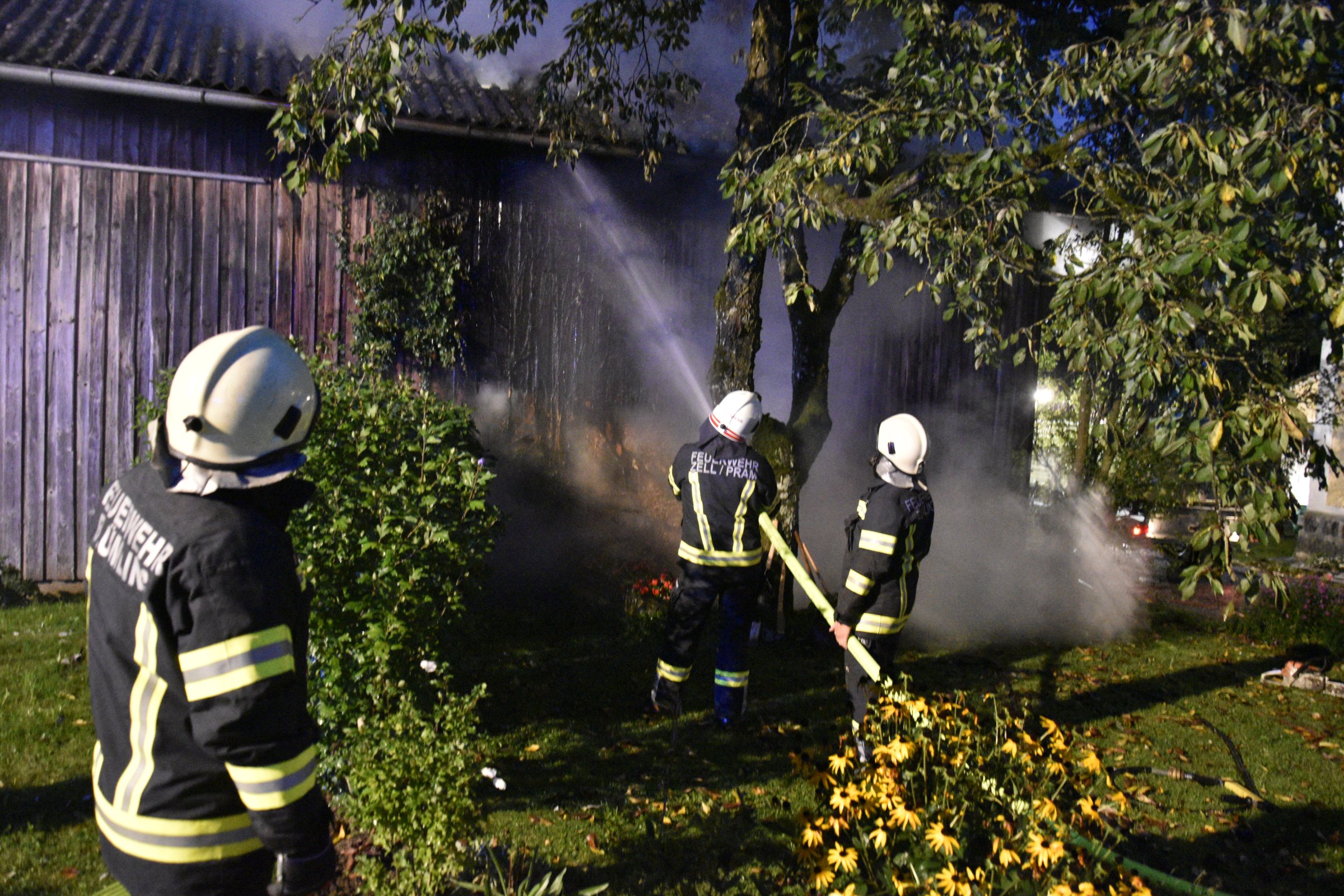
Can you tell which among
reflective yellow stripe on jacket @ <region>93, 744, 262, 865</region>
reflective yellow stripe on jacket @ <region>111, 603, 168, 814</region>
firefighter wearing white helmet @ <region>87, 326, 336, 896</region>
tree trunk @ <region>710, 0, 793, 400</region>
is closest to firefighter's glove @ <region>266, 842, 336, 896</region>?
firefighter wearing white helmet @ <region>87, 326, 336, 896</region>

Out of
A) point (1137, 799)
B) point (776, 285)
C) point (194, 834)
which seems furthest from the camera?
point (776, 285)

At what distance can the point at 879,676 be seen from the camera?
4383 millimetres

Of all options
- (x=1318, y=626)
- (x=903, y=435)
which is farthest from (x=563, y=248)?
(x=1318, y=626)

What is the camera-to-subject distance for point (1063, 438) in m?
17.6

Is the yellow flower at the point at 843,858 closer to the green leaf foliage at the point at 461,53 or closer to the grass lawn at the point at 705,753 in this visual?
the grass lawn at the point at 705,753

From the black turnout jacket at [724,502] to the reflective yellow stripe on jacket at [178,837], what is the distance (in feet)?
12.4

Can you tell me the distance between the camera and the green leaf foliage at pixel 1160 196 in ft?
11.3

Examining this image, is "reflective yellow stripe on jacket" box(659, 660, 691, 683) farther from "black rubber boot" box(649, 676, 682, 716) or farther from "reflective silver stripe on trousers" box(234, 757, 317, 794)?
"reflective silver stripe on trousers" box(234, 757, 317, 794)

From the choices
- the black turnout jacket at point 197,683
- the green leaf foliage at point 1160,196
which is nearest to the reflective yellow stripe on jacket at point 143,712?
the black turnout jacket at point 197,683

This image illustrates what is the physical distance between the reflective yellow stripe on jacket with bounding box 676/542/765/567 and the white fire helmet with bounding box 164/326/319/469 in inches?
149

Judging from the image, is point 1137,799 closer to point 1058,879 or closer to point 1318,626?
point 1058,879

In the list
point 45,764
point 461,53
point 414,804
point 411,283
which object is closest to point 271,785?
point 414,804

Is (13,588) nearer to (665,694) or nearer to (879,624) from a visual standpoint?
(665,694)

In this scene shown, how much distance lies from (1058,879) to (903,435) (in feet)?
9.73
